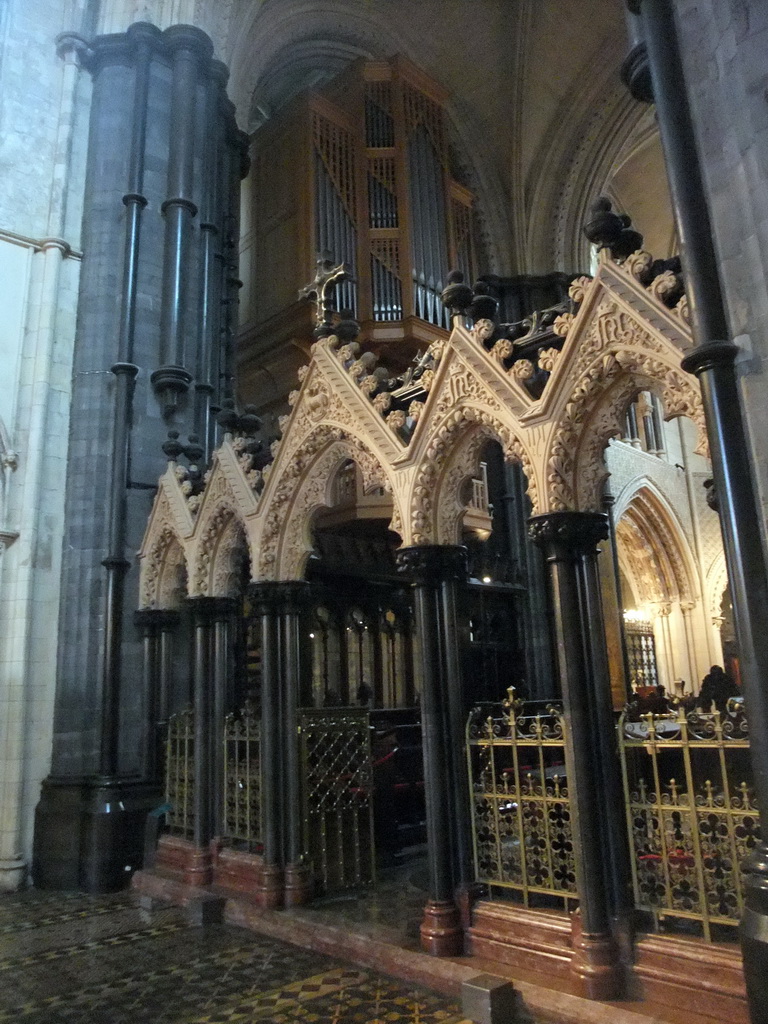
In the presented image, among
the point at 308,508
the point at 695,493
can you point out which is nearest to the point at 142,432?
the point at 308,508

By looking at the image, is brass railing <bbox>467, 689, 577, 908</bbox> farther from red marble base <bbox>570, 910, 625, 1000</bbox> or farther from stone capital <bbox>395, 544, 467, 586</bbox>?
stone capital <bbox>395, 544, 467, 586</bbox>

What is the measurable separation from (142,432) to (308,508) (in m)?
2.66

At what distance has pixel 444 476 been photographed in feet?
15.8

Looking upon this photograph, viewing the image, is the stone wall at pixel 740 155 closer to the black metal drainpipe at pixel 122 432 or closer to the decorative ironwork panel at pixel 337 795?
the decorative ironwork panel at pixel 337 795

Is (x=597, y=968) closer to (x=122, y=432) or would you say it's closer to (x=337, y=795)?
(x=337, y=795)

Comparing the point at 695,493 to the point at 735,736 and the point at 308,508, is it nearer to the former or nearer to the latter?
the point at 308,508

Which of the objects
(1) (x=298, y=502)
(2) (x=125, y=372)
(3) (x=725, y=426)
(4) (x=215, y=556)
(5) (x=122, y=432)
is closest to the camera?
(3) (x=725, y=426)

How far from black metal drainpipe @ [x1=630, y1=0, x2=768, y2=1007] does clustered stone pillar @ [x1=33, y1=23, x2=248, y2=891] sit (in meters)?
4.99

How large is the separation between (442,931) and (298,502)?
290 cm

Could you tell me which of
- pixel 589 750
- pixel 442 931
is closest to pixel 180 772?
pixel 442 931

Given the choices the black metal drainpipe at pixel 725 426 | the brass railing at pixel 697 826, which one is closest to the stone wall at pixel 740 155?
the black metal drainpipe at pixel 725 426

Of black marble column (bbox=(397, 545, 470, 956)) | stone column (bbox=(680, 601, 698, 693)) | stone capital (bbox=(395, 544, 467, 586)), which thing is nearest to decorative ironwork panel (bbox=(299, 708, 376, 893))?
black marble column (bbox=(397, 545, 470, 956))

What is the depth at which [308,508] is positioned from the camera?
5.82 m

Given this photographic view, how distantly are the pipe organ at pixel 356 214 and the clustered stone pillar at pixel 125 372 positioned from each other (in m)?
1.72
